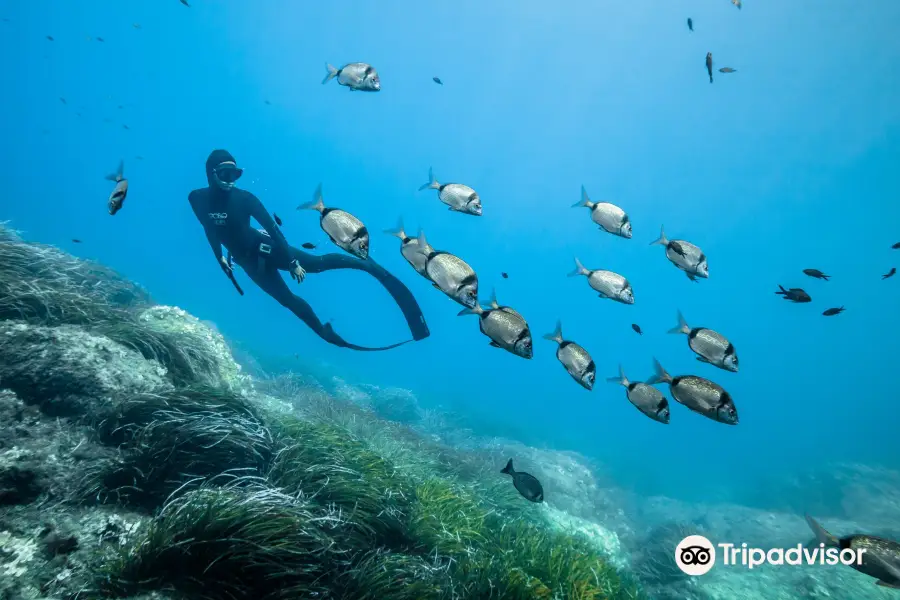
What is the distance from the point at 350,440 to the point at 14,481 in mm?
3612

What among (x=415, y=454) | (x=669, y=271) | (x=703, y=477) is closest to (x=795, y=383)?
(x=669, y=271)

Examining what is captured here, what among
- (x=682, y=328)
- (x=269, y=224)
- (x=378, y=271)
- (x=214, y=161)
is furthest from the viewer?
(x=378, y=271)

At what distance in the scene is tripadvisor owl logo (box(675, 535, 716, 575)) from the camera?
796cm

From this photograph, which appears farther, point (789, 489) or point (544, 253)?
point (544, 253)

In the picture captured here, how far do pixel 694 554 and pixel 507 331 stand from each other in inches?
327

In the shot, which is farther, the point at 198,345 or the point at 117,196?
the point at 198,345

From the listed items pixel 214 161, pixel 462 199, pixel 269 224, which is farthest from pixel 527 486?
pixel 214 161

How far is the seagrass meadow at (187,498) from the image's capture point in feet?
9.30

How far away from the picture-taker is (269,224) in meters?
8.97

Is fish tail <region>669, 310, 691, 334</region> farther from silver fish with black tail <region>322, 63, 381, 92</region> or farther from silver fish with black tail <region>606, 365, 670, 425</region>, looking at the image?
silver fish with black tail <region>322, 63, 381, 92</region>

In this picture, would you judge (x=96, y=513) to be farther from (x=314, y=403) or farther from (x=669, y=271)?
(x=669, y=271)

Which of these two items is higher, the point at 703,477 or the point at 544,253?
the point at 544,253

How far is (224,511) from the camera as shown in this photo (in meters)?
3.04

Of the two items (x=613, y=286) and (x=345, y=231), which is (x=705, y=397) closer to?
(x=613, y=286)
